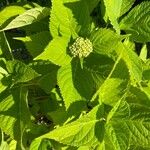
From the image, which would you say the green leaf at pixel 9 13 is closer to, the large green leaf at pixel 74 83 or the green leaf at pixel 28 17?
the green leaf at pixel 28 17

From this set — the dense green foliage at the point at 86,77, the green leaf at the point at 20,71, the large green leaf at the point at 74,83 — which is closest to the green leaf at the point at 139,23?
the dense green foliage at the point at 86,77

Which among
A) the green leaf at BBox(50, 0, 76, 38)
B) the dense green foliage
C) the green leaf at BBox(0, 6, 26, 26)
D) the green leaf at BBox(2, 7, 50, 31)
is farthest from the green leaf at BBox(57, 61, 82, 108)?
the green leaf at BBox(0, 6, 26, 26)

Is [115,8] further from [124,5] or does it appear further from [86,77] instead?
[86,77]

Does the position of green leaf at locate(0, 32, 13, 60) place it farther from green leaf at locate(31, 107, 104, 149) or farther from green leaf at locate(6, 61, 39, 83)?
green leaf at locate(31, 107, 104, 149)

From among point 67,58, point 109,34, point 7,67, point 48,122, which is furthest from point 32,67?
point 48,122

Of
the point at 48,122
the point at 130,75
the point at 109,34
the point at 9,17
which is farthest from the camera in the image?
the point at 48,122

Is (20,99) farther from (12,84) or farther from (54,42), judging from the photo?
(54,42)
